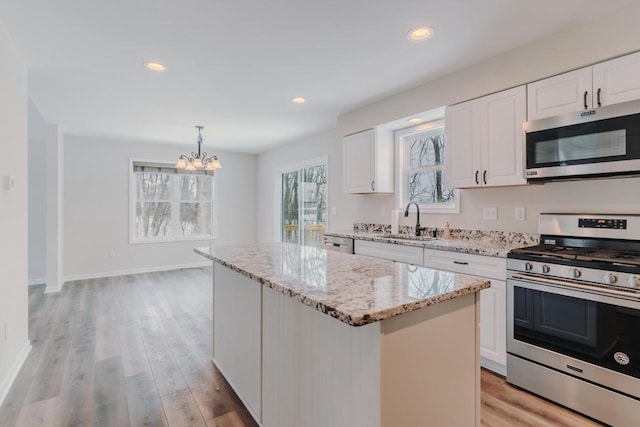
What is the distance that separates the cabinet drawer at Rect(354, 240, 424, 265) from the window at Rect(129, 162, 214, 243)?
11.1ft

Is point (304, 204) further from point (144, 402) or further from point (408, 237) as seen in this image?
point (144, 402)

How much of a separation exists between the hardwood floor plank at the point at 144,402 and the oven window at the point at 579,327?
93.5 inches

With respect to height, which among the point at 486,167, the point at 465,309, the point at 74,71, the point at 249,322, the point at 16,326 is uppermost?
the point at 74,71

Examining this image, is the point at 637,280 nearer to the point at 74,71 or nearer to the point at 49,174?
the point at 74,71

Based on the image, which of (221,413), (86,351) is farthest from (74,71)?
(221,413)

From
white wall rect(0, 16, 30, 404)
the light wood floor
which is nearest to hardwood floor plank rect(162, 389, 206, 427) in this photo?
the light wood floor

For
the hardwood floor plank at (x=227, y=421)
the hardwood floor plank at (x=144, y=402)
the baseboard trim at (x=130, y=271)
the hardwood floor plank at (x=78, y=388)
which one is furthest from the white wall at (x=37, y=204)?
the hardwood floor plank at (x=227, y=421)

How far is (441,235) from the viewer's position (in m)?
3.37

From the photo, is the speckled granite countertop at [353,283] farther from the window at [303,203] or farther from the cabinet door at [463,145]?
the window at [303,203]

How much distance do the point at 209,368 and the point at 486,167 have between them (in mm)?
2776

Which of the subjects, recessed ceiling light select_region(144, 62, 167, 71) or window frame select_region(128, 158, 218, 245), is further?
window frame select_region(128, 158, 218, 245)

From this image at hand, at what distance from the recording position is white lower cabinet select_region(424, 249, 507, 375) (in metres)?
2.33

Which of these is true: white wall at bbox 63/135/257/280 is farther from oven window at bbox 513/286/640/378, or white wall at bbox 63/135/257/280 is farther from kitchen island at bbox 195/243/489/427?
oven window at bbox 513/286/640/378

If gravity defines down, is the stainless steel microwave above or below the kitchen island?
above
